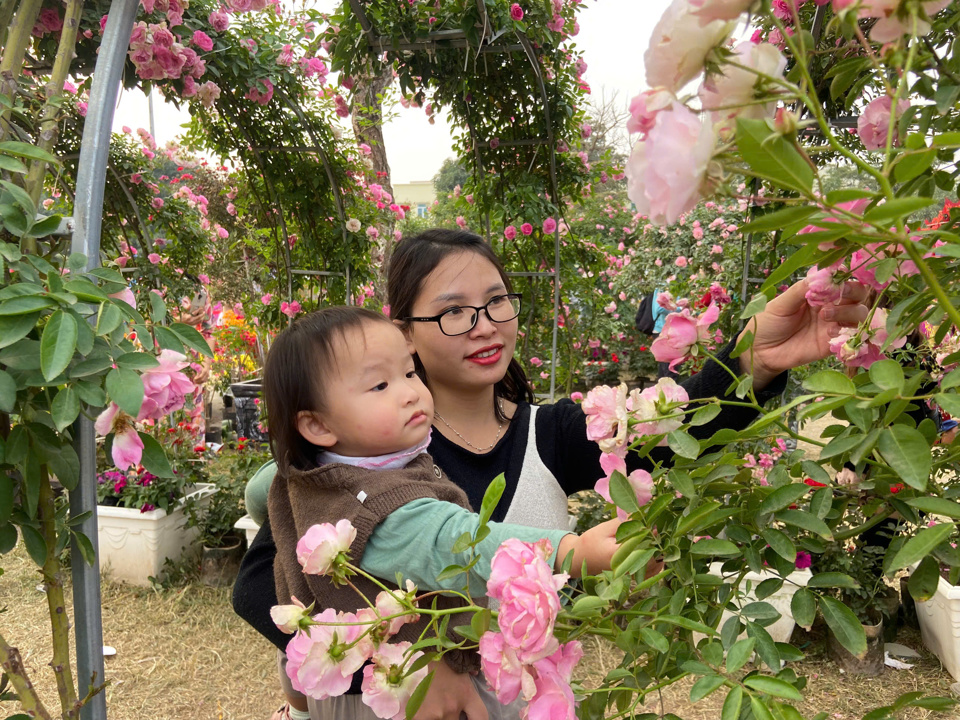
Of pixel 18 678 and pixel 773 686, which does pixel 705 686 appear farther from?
pixel 18 678

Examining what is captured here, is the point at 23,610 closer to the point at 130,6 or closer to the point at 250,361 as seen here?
the point at 130,6

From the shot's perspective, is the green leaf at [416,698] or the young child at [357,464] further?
the young child at [357,464]

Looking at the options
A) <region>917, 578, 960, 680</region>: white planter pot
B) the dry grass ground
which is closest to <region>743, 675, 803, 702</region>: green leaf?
the dry grass ground

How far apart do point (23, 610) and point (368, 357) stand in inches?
122

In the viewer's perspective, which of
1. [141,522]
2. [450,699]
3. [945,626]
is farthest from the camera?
[141,522]

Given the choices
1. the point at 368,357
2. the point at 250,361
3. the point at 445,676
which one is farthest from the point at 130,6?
the point at 250,361

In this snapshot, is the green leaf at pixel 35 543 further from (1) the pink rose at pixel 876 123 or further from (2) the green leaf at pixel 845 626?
(1) the pink rose at pixel 876 123

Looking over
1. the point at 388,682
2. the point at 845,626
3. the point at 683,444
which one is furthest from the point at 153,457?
the point at 845,626

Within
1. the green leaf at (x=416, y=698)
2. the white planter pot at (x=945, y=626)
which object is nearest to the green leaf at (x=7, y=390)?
the green leaf at (x=416, y=698)

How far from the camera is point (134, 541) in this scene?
350 centimetres

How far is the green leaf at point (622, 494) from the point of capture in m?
0.59

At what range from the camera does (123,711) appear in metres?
2.59

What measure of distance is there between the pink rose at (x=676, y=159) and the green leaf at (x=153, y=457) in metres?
0.73

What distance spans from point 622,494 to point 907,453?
22cm
